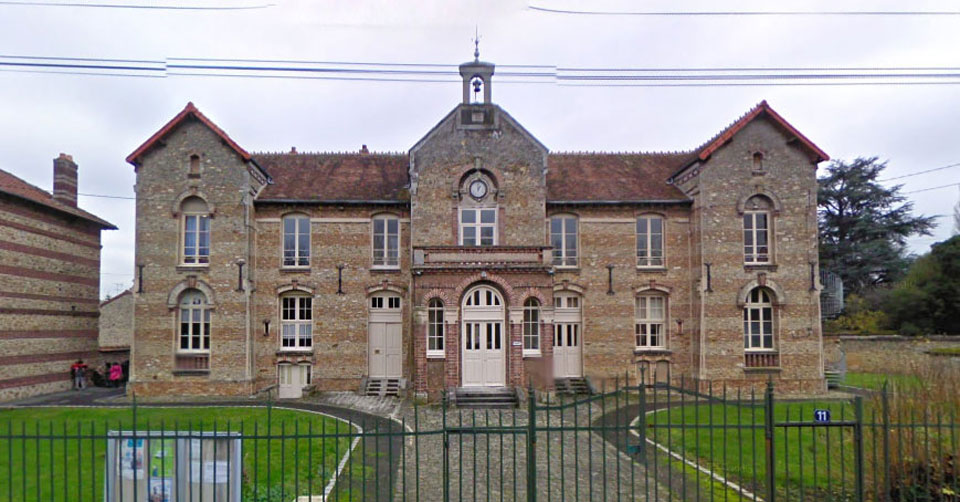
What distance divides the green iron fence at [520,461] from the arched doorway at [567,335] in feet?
18.5

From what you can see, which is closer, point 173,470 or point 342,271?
point 173,470

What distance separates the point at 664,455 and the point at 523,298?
332 inches

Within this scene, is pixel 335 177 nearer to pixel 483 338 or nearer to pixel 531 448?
pixel 483 338

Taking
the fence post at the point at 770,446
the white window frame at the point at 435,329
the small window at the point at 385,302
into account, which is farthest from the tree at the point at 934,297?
the fence post at the point at 770,446

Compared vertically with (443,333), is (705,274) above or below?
above

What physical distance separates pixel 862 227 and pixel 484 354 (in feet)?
108

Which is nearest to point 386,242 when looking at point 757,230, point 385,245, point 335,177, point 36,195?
point 385,245

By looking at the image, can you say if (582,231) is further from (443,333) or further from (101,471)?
(101,471)

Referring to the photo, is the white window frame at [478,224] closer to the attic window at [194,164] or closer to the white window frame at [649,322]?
the white window frame at [649,322]

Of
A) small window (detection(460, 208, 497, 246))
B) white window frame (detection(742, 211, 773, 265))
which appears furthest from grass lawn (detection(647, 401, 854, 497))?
small window (detection(460, 208, 497, 246))

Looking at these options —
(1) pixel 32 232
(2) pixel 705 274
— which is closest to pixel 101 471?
(1) pixel 32 232

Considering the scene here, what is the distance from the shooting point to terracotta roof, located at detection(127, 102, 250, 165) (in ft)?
66.0

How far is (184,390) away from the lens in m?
19.9

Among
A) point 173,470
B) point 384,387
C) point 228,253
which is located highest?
point 228,253
